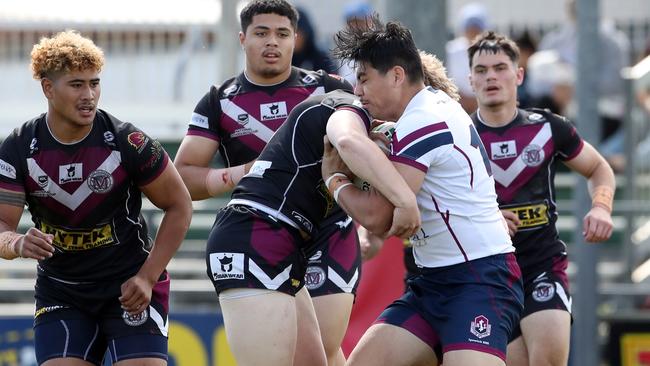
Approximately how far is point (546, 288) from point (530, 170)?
2.37 ft

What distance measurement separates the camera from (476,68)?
8016 mm

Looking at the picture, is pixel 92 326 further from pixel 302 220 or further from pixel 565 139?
pixel 565 139

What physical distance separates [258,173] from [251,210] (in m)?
0.20

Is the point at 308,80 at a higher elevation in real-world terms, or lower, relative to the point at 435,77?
lower

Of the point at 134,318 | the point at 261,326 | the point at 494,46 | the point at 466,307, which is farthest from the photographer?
the point at 494,46

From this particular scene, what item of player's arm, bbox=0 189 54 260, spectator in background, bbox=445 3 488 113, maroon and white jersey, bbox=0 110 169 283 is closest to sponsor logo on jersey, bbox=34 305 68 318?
maroon and white jersey, bbox=0 110 169 283

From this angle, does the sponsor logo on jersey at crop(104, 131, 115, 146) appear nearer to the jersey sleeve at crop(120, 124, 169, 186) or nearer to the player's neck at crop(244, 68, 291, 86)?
the jersey sleeve at crop(120, 124, 169, 186)

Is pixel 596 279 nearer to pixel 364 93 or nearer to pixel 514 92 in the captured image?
pixel 514 92

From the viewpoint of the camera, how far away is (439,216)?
20.7 ft

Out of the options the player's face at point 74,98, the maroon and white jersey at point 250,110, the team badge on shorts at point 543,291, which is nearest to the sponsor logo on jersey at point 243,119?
the maroon and white jersey at point 250,110

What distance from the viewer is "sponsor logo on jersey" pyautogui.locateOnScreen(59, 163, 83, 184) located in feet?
22.2

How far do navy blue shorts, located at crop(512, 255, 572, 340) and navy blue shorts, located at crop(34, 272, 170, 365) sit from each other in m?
2.23

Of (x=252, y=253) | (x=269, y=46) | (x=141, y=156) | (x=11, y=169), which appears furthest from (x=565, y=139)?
(x=11, y=169)

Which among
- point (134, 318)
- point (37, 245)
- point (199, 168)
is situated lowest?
point (134, 318)
